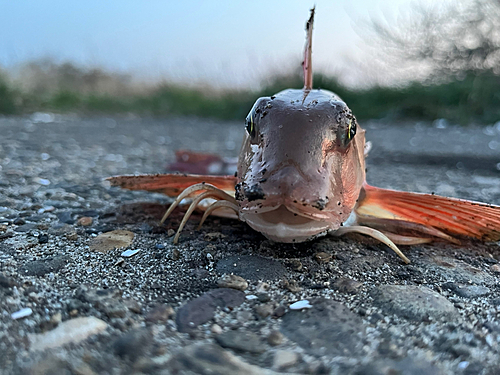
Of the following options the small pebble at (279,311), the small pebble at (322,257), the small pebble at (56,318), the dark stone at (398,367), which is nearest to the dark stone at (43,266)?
the small pebble at (56,318)

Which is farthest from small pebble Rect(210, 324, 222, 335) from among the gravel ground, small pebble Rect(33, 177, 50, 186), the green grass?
the green grass

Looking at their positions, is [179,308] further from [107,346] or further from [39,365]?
[39,365]

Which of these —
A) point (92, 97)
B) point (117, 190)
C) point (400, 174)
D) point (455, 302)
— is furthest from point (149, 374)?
point (92, 97)

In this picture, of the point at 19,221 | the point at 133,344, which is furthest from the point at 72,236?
the point at 133,344

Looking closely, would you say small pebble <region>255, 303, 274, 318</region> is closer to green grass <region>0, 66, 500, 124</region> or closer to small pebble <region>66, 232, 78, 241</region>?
small pebble <region>66, 232, 78, 241</region>

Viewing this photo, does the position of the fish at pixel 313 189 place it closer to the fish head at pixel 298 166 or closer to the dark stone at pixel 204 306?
the fish head at pixel 298 166

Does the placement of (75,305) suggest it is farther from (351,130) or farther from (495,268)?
(495,268)
